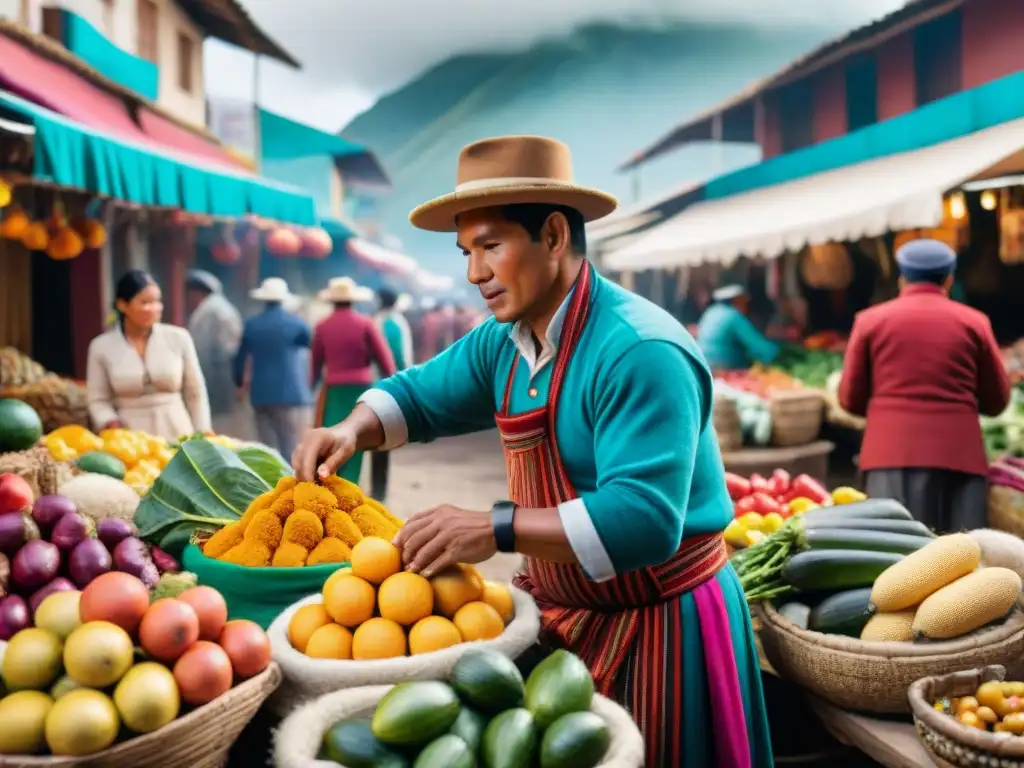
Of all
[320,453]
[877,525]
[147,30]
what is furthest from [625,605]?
[147,30]

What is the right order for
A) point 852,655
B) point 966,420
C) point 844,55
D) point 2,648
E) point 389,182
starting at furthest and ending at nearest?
1. point 389,182
2. point 844,55
3. point 966,420
4. point 852,655
5. point 2,648

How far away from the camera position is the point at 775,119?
18.5m

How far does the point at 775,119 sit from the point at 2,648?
18671mm

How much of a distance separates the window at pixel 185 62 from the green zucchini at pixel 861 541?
50.4 ft

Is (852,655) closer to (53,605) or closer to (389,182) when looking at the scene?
(53,605)

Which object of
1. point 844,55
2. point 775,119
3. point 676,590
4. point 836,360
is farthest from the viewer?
A: point 775,119

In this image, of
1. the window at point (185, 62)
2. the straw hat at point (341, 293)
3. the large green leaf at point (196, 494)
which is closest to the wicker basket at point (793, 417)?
the straw hat at point (341, 293)

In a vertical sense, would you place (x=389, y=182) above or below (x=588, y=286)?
above

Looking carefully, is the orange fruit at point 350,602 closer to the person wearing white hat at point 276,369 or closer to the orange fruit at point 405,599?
the orange fruit at point 405,599

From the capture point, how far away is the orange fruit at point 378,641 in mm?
1765

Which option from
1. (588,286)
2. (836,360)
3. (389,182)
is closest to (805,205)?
(836,360)

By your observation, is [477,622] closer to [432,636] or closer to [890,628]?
[432,636]

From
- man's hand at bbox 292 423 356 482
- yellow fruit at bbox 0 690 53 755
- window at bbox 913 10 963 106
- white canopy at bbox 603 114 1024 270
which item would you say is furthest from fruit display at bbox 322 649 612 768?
window at bbox 913 10 963 106

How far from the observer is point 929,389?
183 inches
